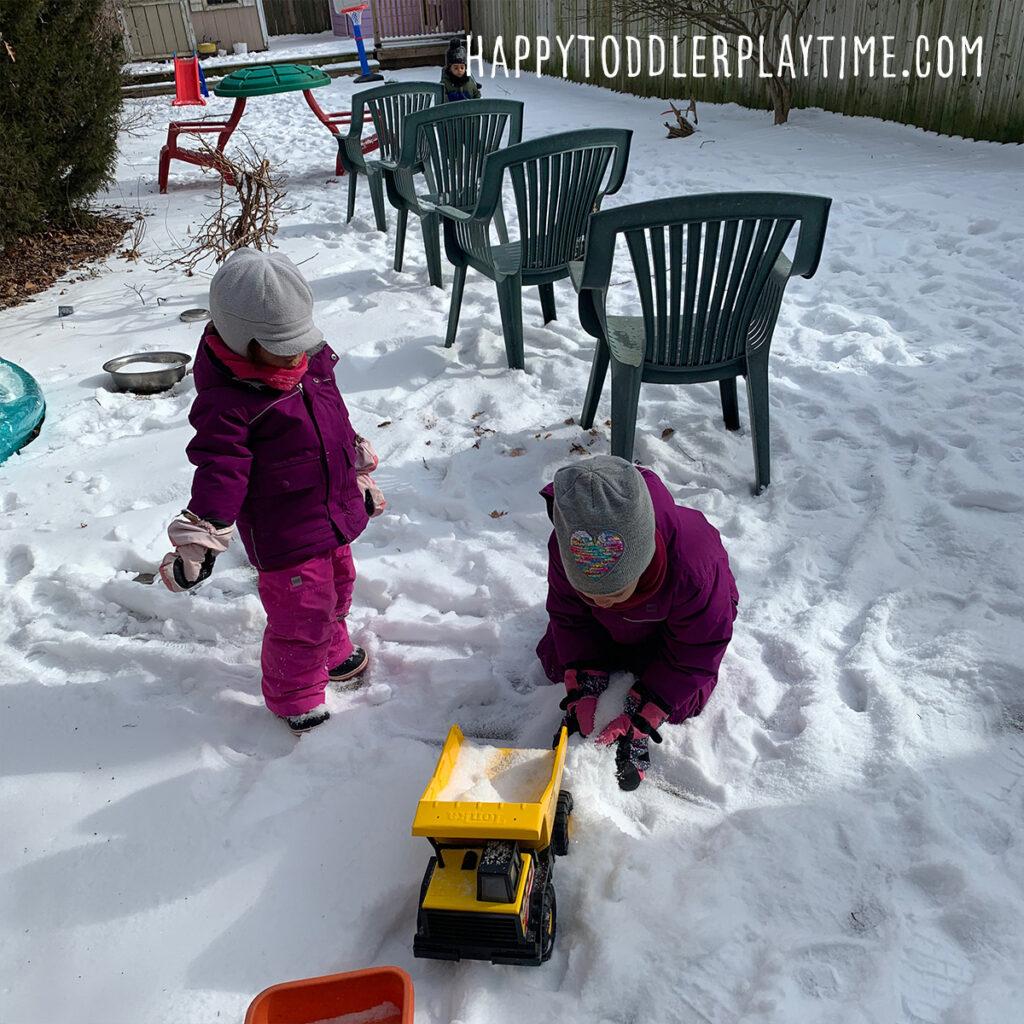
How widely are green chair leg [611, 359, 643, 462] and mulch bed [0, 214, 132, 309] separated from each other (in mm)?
4506

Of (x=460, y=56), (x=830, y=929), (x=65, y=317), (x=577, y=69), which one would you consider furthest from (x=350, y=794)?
(x=577, y=69)

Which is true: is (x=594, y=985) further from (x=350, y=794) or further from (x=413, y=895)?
(x=350, y=794)

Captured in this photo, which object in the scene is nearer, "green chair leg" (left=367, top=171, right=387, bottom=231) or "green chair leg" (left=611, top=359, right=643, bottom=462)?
"green chair leg" (left=611, top=359, right=643, bottom=462)

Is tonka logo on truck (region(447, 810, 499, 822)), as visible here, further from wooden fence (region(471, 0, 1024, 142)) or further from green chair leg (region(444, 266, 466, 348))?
wooden fence (region(471, 0, 1024, 142))

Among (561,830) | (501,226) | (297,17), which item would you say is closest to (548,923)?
(561,830)

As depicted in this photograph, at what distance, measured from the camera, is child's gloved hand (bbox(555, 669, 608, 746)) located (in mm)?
2139

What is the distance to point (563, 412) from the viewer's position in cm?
382

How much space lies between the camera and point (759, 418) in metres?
3.12

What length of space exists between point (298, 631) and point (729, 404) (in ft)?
7.00

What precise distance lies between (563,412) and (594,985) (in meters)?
2.58

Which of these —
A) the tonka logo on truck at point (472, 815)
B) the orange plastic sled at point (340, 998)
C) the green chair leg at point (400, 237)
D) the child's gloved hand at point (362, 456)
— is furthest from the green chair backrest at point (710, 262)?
the green chair leg at point (400, 237)

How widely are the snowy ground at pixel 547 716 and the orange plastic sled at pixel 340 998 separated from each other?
0.14 meters

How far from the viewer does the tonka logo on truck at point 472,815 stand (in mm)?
1623

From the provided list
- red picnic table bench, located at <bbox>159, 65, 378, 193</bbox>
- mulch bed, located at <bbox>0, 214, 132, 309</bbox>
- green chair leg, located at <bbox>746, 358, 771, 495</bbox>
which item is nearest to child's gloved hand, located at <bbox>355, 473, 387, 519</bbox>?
green chair leg, located at <bbox>746, 358, 771, 495</bbox>
